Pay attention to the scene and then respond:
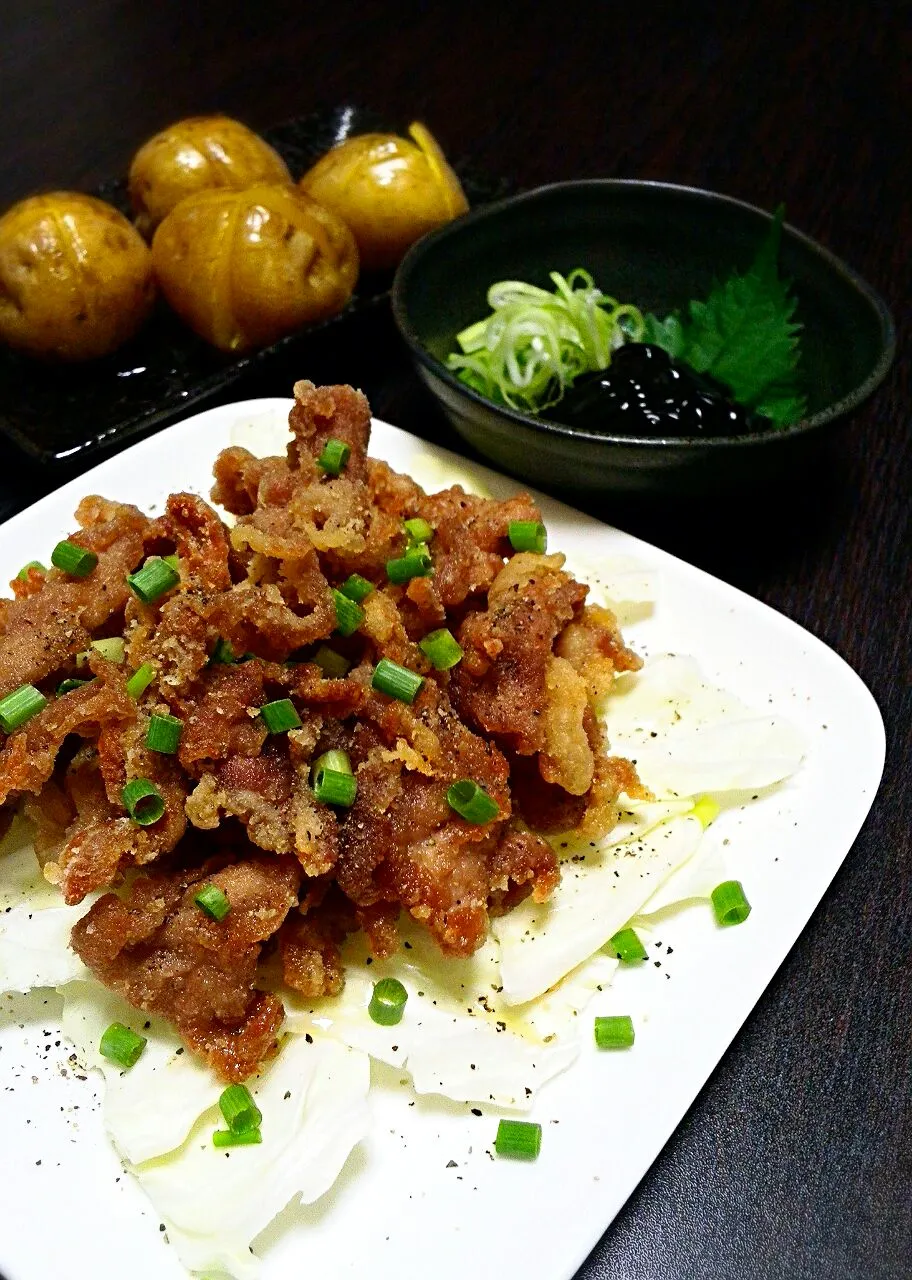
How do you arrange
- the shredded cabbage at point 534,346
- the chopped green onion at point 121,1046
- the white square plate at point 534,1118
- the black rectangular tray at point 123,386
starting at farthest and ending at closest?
1. the shredded cabbage at point 534,346
2. the black rectangular tray at point 123,386
3. the chopped green onion at point 121,1046
4. the white square plate at point 534,1118

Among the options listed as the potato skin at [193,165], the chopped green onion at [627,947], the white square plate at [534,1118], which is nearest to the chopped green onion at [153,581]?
the white square plate at [534,1118]

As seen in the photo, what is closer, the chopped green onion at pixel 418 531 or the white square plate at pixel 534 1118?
the white square plate at pixel 534 1118

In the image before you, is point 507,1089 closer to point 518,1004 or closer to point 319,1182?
point 518,1004

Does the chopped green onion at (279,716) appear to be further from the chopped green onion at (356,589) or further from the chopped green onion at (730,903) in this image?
the chopped green onion at (730,903)

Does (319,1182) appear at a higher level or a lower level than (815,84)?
lower

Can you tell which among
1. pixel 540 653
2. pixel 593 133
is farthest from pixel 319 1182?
pixel 593 133

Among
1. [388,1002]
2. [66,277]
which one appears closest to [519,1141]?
[388,1002]

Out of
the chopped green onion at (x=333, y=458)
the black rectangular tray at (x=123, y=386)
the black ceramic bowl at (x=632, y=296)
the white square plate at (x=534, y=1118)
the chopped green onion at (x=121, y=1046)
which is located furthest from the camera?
the black rectangular tray at (x=123, y=386)

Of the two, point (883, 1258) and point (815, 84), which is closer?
point (883, 1258)
